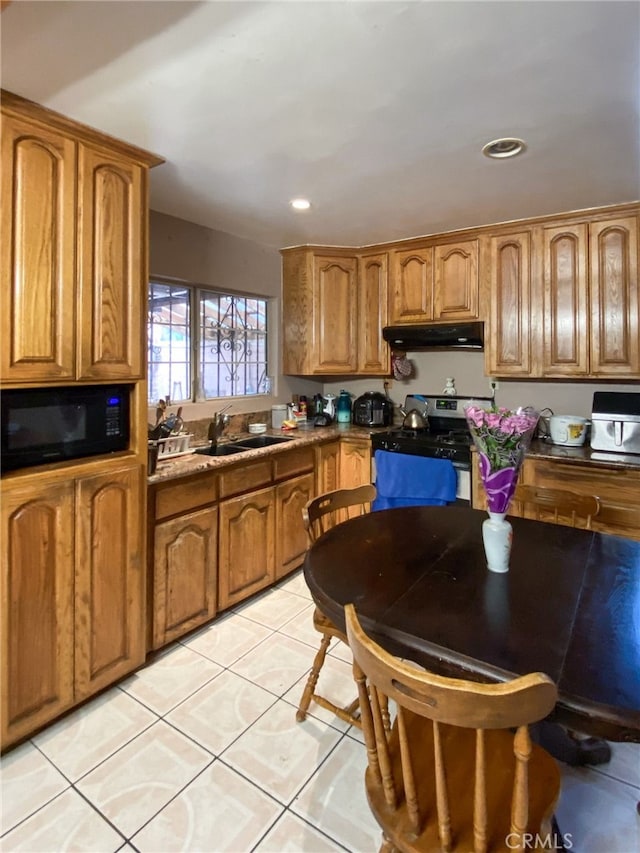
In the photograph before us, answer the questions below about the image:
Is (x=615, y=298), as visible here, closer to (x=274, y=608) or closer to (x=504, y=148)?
(x=504, y=148)

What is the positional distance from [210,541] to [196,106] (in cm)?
192

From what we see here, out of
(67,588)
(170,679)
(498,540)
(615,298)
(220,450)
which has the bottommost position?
(170,679)

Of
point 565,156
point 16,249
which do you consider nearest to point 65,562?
point 16,249

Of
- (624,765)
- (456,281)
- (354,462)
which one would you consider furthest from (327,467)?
(624,765)

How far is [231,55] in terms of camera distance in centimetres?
135

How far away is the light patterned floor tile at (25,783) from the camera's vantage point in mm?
1446

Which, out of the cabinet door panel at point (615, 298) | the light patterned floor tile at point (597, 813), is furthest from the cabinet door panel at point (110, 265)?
the cabinet door panel at point (615, 298)

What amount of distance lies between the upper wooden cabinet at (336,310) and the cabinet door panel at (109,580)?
1873 millimetres

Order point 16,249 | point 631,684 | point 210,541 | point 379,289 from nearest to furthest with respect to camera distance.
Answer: point 631,684, point 16,249, point 210,541, point 379,289

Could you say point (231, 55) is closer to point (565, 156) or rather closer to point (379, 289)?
point (565, 156)

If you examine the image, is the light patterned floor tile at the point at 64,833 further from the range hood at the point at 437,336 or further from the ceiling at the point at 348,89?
the range hood at the point at 437,336

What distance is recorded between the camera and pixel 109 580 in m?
1.92

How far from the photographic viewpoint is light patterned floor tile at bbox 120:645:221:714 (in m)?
1.94

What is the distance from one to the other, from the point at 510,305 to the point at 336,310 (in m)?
1.24
